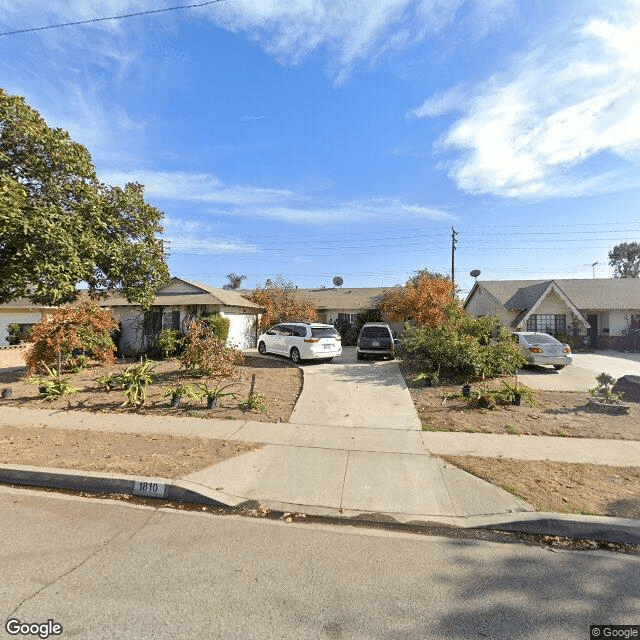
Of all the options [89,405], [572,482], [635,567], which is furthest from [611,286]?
[89,405]

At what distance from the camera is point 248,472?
15.8ft

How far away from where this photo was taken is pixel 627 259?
185 ft

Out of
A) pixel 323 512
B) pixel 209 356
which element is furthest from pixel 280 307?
pixel 323 512

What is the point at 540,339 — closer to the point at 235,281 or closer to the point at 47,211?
the point at 47,211

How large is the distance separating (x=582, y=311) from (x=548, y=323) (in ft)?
7.48

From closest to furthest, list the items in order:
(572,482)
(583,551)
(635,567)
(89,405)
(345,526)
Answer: (635,567), (583,551), (345,526), (572,482), (89,405)

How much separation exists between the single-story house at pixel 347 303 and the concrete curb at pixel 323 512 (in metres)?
21.4

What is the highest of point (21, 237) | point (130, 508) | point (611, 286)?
point (611, 286)

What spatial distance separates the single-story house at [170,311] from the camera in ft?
56.7

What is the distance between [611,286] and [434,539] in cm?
2772

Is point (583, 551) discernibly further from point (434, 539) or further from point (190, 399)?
point (190, 399)

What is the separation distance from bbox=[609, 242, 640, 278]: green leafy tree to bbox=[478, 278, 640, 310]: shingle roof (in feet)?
136

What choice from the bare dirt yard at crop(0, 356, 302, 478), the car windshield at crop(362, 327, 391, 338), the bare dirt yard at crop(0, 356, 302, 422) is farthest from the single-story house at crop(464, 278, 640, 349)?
the bare dirt yard at crop(0, 356, 302, 478)

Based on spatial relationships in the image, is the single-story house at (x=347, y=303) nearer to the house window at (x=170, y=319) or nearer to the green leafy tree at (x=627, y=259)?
the house window at (x=170, y=319)
